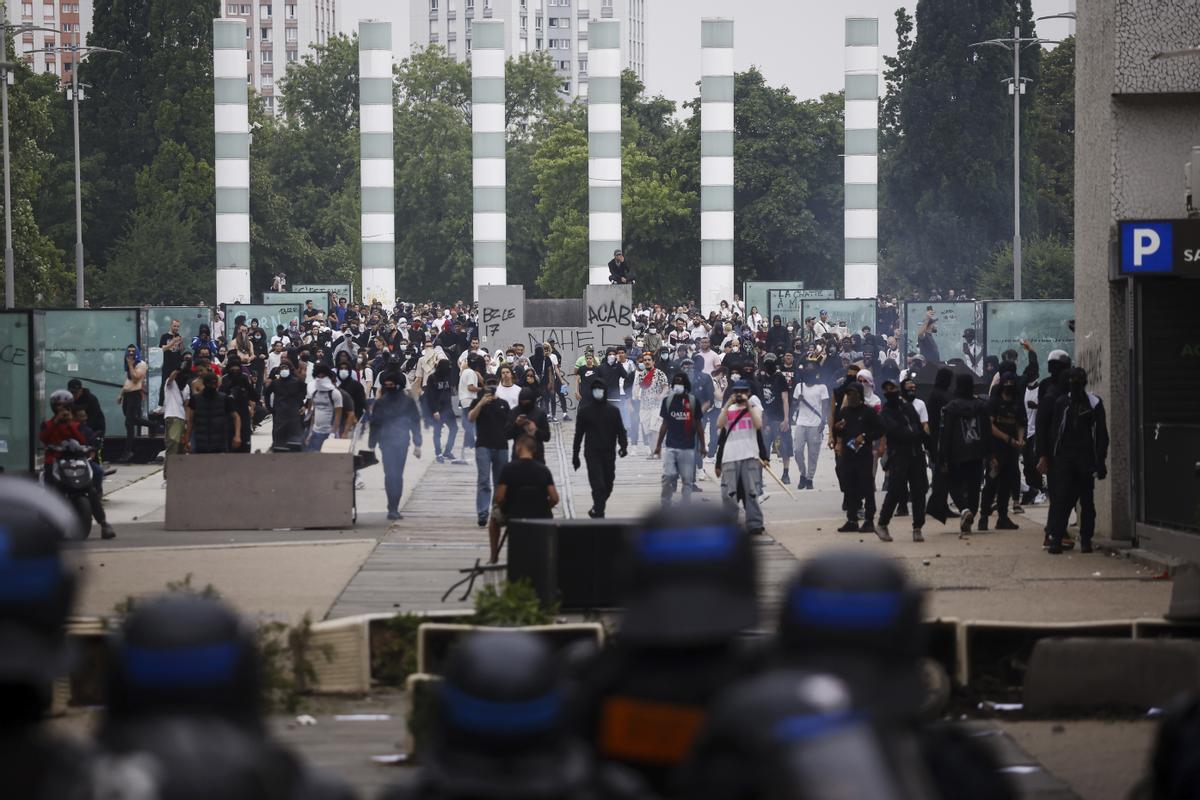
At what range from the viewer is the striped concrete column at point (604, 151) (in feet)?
208

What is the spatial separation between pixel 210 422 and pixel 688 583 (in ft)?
61.1

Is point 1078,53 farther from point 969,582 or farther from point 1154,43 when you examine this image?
point 969,582

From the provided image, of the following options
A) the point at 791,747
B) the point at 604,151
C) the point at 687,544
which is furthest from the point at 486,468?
the point at 604,151

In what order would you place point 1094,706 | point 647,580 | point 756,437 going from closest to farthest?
point 647,580 → point 1094,706 → point 756,437

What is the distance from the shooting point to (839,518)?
22.4 m

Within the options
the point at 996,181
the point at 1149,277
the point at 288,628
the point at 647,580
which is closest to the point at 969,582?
the point at 1149,277

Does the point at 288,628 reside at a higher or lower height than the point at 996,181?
lower

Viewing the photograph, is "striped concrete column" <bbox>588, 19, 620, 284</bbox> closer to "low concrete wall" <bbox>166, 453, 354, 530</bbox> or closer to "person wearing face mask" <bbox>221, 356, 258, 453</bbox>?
"person wearing face mask" <bbox>221, 356, 258, 453</bbox>

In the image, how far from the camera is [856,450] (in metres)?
20.4

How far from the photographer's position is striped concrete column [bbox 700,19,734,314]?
64625mm

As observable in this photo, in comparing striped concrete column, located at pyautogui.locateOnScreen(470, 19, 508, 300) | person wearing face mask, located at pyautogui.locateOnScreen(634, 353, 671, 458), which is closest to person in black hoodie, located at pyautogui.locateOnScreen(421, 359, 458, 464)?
person wearing face mask, located at pyautogui.locateOnScreen(634, 353, 671, 458)

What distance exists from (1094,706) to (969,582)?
523 cm

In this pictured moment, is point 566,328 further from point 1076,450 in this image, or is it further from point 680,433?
point 1076,450

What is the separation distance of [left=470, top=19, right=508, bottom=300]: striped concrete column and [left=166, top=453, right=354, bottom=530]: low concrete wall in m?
42.4
